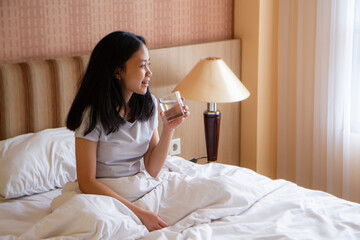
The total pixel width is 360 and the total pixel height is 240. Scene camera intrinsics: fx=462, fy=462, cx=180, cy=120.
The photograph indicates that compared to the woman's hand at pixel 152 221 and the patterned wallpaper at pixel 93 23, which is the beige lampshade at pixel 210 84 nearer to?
the patterned wallpaper at pixel 93 23

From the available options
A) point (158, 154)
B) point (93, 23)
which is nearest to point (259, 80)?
point (93, 23)

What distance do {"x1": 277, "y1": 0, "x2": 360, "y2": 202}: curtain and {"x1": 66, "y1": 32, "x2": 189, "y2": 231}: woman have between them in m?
1.37

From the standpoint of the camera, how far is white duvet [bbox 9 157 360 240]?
147 cm

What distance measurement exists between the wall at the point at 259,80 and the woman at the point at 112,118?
4.25 feet

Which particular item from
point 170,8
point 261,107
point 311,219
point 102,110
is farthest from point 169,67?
point 311,219

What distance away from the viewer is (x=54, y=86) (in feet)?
7.19

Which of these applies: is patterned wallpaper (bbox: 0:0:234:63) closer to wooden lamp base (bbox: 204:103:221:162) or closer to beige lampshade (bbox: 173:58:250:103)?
beige lampshade (bbox: 173:58:250:103)

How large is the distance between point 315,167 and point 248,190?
4.29ft

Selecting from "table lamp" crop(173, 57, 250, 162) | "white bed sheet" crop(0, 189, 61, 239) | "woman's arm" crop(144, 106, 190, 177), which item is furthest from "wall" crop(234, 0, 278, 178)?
"white bed sheet" crop(0, 189, 61, 239)

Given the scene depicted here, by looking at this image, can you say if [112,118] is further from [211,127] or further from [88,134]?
[211,127]

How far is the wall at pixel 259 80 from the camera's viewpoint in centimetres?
294

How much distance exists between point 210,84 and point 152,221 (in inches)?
43.2

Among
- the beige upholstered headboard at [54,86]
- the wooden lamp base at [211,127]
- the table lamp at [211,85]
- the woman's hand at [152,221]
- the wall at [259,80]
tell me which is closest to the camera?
the woman's hand at [152,221]

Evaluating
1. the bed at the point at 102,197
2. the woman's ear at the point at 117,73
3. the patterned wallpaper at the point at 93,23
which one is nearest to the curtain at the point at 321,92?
the patterned wallpaper at the point at 93,23
